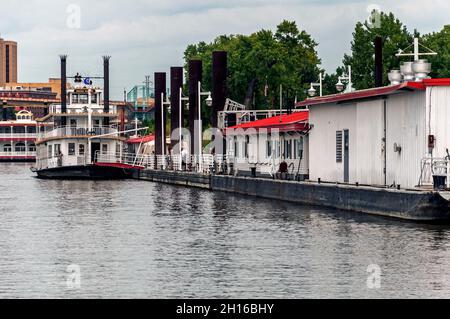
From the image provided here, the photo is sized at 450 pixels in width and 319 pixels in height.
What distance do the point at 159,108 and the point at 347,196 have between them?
5408 centimetres

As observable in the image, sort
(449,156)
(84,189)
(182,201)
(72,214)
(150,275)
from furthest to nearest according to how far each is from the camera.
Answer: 1. (84,189)
2. (182,201)
3. (72,214)
4. (449,156)
5. (150,275)

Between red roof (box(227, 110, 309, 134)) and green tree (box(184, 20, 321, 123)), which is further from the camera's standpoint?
green tree (box(184, 20, 321, 123))

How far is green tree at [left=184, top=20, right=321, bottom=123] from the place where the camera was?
127 m

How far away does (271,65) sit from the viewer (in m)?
128

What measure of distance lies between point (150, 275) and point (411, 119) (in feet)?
56.5

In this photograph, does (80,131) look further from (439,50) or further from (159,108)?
(439,50)

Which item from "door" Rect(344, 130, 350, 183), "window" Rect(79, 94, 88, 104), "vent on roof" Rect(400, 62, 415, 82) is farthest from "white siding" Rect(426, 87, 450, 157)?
"window" Rect(79, 94, 88, 104)

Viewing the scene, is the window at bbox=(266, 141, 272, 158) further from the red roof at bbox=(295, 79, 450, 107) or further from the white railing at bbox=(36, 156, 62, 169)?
the white railing at bbox=(36, 156, 62, 169)

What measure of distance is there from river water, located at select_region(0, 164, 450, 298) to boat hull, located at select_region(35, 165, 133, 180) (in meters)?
42.3

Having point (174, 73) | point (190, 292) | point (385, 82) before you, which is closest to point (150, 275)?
point (190, 292)

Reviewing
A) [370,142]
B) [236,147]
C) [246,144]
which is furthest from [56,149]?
[370,142]

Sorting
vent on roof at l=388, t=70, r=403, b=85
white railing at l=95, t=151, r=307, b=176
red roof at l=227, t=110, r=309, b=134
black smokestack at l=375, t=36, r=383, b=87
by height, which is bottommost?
white railing at l=95, t=151, r=307, b=176

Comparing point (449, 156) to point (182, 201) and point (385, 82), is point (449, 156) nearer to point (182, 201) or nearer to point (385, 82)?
point (182, 201)

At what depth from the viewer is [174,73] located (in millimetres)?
94938
